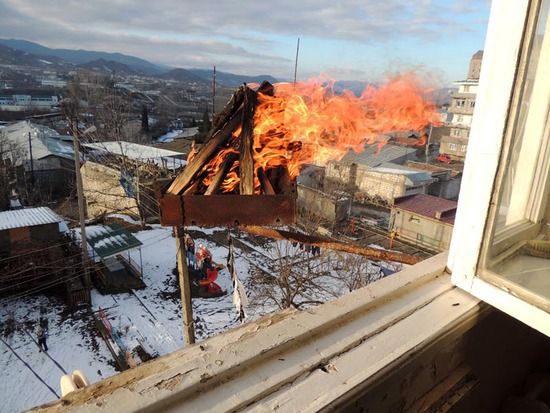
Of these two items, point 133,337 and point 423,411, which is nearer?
point 423,411

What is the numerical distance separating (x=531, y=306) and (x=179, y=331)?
13.5 m

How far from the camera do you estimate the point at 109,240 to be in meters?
16.6

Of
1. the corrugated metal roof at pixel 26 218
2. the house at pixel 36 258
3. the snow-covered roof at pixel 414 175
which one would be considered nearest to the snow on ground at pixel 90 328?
the house at pixel 36 258

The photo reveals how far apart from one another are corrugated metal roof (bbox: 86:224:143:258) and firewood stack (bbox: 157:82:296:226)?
1340 centimetres

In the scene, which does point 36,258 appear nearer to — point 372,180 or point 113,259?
point 113,259

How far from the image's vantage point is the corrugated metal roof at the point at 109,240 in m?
15.8

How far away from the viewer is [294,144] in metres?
4.19

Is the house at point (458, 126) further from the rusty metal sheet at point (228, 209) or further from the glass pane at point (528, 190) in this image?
the glass pane at point (528, 190)

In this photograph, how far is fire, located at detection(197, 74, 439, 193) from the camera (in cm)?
396

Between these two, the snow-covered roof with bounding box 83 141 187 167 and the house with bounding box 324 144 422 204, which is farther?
the house with bounding box 324 144 422 204

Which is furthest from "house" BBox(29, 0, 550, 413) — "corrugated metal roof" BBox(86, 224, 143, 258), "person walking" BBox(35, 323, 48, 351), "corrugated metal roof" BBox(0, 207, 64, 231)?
"corrugated metal roof" BBox(0, 207, 64, 231)

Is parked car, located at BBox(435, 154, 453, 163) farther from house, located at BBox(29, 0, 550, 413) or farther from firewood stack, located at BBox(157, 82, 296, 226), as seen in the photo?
house, located at BBox(29, 0, 550, 413)

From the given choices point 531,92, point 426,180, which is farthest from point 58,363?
point 426,180

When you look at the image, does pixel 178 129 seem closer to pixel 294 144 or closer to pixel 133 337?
pixel 133 337
